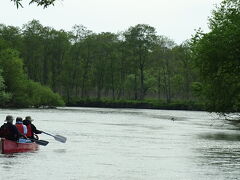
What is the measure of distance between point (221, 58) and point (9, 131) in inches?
1022

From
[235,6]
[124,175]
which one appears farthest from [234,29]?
[124,175]

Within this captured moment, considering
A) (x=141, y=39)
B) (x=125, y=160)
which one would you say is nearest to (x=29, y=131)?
(x=125, y=160)

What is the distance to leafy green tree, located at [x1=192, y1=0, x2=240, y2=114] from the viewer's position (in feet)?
161

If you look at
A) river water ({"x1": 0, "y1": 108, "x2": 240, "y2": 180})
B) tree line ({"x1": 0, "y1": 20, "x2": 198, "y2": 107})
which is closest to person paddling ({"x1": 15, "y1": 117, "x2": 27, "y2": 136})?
river water ({"x1": 0, "y1": 108, "x2": 240, "y2": 180})

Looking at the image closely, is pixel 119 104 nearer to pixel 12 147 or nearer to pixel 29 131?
pixel 29 131

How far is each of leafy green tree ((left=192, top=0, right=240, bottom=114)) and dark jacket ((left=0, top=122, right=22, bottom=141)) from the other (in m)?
25.0

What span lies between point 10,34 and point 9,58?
27.3 meters

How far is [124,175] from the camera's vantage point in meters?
22.1

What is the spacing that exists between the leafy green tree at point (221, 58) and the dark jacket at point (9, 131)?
25012 mm

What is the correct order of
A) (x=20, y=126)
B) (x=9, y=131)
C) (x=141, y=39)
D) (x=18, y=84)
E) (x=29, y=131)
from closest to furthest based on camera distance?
(x=9, y=131) → (x=20, y=126) → (x=29, y=131) → (x=18, y=84) → (x=141, y=39)

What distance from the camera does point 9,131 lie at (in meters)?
27.5

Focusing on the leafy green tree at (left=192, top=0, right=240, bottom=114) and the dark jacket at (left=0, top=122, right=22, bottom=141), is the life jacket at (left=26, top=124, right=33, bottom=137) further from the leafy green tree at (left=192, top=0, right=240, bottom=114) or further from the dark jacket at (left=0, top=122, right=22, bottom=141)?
the leafy green tree at (left=192, top=0, right=240, bottom=114)

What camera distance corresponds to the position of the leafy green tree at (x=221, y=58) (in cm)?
4900

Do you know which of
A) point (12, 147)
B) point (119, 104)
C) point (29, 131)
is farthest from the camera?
point (119, 104)
